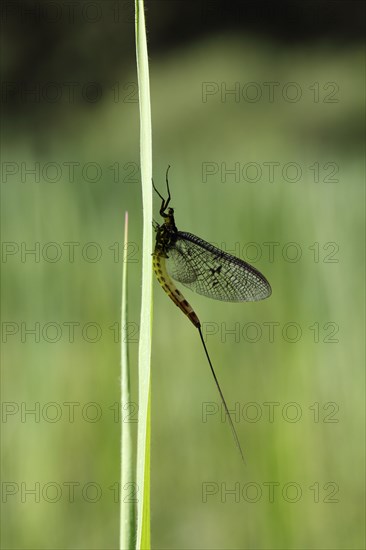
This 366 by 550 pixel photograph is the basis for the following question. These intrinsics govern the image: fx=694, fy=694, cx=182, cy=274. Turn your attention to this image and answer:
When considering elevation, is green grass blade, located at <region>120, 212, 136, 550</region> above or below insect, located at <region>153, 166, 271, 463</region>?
below

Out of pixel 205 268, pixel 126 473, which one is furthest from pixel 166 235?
pixel 126 473

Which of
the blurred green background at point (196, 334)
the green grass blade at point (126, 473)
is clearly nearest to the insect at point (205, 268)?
the blurred green background at point (196, 334)

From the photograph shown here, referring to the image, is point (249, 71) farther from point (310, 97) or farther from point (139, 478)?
point (139, 478)

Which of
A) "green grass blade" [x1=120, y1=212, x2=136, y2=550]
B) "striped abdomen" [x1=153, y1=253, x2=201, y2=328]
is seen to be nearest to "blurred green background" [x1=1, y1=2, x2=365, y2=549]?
"striped abdomen" [x1=153, y1=253, x2=201, y2=328]

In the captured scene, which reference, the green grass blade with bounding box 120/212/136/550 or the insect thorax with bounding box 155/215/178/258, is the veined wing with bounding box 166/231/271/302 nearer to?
the insect thorax with bounding box 155/215/178/258

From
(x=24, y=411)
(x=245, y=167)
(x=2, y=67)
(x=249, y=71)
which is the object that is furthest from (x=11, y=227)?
Result: (x=249, y=71)

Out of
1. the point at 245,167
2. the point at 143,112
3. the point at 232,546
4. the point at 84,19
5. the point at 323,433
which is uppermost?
the point at 84,19
